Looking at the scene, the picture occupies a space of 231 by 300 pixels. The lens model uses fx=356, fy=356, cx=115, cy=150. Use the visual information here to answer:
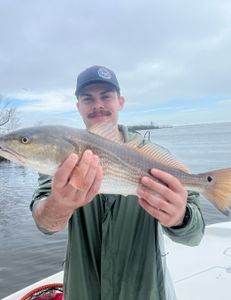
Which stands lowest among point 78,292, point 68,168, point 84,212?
point 78,292

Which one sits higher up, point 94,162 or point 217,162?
point 217,162

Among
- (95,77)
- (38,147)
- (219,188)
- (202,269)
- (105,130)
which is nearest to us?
(38,147)

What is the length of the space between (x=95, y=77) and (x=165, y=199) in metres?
1.72

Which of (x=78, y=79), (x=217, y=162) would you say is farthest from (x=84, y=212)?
(x=217, y=162)

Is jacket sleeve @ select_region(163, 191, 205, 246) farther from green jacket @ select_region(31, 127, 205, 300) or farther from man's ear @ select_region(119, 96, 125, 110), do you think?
man's ear @ select_region(119, 96, 125, 110)

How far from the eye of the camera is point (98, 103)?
351cm

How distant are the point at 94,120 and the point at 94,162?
1240 millimetres

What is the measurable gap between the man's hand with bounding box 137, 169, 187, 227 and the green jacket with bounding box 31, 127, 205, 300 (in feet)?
0.57

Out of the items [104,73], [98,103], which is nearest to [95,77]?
[104,73]

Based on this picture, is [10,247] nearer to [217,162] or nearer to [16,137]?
[16,137]

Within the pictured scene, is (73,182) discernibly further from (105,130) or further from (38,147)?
(105,130)

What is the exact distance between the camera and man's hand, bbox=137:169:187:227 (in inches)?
92.7

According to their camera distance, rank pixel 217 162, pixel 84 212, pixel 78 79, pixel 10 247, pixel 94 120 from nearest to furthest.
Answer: pixel 84 212 → pixel 94 120 → pixel 78 79 → pixel 10 247 → pixel 217 162

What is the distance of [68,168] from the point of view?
2188 millimetres
